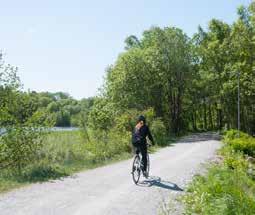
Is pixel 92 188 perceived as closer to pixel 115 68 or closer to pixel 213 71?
pixel 115 68

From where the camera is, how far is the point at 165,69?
46.7m

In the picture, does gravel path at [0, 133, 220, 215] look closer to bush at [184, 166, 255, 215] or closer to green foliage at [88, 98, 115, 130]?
bush at [184, 166, 255, 215]

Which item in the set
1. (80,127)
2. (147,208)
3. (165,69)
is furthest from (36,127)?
(165,69)

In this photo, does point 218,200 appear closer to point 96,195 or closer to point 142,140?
point 96,195

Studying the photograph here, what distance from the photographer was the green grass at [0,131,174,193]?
12.7 meters

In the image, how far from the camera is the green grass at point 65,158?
41.6 feet

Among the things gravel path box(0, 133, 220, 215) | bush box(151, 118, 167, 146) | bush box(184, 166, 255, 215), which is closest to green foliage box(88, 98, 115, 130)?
bush box(151, 118, 167, 146)

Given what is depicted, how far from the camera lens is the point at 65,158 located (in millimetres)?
18828

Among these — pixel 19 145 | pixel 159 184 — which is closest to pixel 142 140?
pixel 159 184

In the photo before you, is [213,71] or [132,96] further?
[213,71]

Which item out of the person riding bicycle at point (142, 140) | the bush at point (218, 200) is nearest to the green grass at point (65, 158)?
the person riding bicycle at point (142, 140)

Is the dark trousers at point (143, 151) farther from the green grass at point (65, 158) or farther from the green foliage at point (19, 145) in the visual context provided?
the green foliage at point (19, 145)

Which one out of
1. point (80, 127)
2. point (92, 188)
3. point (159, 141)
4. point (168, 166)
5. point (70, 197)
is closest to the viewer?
point (70, 197)

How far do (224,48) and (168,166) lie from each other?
34647 millimetres
